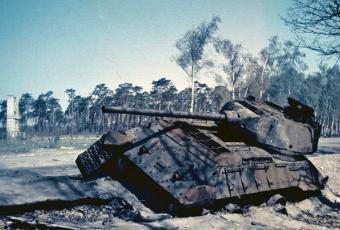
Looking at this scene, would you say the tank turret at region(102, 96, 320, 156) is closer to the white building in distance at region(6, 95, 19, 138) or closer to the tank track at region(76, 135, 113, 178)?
the tank track at region(76, 135, 113, 178)

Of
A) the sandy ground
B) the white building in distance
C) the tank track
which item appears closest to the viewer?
the sandy ground

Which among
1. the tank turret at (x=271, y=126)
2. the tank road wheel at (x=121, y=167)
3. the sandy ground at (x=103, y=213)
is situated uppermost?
the tank turret at (x=271, y=126)

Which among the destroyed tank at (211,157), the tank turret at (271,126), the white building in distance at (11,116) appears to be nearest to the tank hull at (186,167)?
the destroyed tank at (211,157)

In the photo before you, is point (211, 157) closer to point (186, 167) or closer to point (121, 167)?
point (186, 167)

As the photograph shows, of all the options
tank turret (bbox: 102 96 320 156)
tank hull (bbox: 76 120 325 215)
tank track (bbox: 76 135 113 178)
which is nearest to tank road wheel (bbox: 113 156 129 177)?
tank hull (bbox: 76 120 325 215)

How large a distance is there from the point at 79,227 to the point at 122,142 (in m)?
2.61

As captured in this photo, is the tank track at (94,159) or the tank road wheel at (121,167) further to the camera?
the tank road wheel at (121,167)

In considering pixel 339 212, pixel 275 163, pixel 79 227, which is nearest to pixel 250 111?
pixel 275 163

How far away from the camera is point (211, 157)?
24.0 feet

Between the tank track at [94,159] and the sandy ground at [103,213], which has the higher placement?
the tank track at [94,159]

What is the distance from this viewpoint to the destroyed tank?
6.89 m

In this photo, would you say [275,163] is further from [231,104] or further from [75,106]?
[75,106]

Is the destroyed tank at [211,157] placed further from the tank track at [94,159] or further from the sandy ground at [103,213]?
the sandy ground at [103,213]

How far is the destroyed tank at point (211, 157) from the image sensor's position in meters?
6.89
